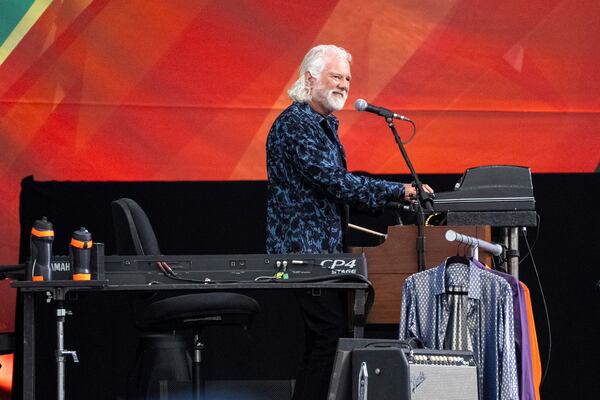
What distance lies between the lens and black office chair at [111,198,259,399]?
166 inches

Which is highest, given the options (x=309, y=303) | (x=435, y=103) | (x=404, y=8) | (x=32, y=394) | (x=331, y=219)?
(x=404, y=8)

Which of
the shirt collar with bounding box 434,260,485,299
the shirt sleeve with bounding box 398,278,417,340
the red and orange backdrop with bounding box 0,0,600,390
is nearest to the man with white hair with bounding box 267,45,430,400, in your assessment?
the shirt sleeve with bounding box 398,278,417,340

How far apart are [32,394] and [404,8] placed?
2750 millimetres

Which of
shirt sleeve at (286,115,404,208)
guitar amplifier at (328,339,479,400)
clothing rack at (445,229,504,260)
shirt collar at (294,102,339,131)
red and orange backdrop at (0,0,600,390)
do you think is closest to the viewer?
guitar amplifier at (328,339,479,400)

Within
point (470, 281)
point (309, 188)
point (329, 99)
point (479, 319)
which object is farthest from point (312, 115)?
point (479, 319)

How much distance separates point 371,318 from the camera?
173 inches

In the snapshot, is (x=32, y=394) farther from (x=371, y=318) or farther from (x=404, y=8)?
(x=404, y=8)

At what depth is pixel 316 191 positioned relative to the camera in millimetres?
4398

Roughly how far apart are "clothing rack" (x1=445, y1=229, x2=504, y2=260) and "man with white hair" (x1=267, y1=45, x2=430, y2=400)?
27 centimetres

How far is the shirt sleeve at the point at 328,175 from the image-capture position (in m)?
4.28

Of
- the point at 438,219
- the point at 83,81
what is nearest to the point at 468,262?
the point at 438,219

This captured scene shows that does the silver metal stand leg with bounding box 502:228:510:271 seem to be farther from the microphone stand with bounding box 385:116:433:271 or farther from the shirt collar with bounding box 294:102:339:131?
the shirt collar with bounding box 294:102:339:131

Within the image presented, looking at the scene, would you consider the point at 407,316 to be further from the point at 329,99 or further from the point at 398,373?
the point at 329,99

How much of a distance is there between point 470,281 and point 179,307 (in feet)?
3.46
